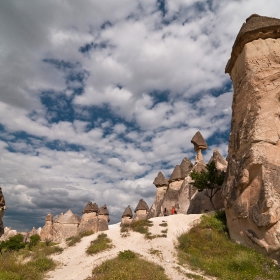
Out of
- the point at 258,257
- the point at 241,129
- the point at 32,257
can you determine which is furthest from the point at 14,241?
the point at 241,129

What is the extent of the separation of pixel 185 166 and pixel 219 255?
64.7 ft

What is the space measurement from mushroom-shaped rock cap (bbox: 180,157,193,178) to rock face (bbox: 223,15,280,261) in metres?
15.3

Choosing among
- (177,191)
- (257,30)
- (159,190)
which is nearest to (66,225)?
(159,190)

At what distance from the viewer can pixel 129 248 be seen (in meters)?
11.5

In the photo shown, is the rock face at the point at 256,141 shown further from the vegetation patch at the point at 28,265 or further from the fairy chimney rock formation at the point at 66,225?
the fairy chimney rock formation at the point at 66,225

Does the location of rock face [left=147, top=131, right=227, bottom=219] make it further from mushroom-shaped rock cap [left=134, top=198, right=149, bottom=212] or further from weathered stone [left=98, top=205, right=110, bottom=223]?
weathered stone [left=98, top=205, right=110, bottom=223]

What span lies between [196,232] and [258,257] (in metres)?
3.94

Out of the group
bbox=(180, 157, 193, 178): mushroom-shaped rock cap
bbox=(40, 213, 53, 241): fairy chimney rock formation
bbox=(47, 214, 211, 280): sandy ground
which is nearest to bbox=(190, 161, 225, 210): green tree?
bbox=(47, 214, 211, 280): sandy ground

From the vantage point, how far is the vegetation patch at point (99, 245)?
1138 centimetres

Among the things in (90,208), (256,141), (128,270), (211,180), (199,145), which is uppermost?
(199,145)

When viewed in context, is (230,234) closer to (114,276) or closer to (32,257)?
(114,276)

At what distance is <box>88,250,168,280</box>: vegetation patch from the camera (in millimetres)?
7363

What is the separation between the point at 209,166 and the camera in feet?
60.7

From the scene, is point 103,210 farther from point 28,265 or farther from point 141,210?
point 28,265
